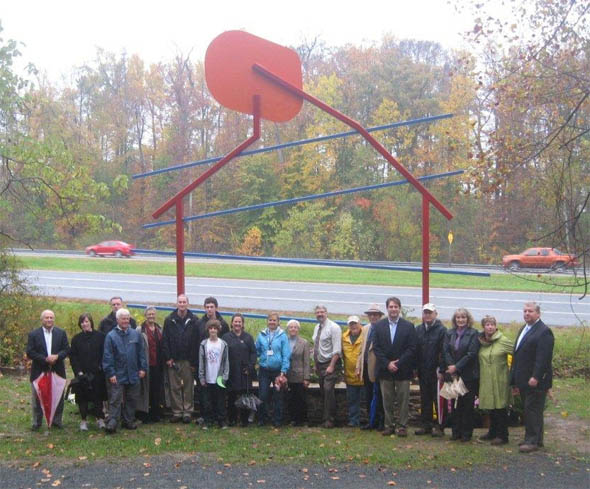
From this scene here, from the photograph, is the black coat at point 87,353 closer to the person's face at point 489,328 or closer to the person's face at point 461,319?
the person's face at point 461,319

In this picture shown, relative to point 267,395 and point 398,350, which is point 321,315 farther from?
point 267,395

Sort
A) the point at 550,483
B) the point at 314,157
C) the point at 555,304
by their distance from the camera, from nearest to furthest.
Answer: the point at 550,483
the point at 555,304
the point at 314,157

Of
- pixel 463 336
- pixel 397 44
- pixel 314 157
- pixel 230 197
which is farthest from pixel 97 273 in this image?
pixel 397 44

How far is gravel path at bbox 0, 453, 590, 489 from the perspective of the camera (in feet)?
20.4

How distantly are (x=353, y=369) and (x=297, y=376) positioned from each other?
0.68m

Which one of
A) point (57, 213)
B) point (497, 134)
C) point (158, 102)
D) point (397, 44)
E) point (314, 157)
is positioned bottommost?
point (57, 213)

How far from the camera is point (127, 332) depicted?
322 inches

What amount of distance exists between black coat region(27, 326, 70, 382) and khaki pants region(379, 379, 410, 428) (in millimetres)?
3715

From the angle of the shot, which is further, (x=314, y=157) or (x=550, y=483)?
(x=314, y=157)

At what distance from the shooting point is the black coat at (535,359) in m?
7.27

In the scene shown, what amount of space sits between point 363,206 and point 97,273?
11.5 meters

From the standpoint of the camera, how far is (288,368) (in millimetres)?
8398

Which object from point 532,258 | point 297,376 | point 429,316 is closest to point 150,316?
point 297,376

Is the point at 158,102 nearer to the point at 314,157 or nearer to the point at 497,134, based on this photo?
the point at 314,157
